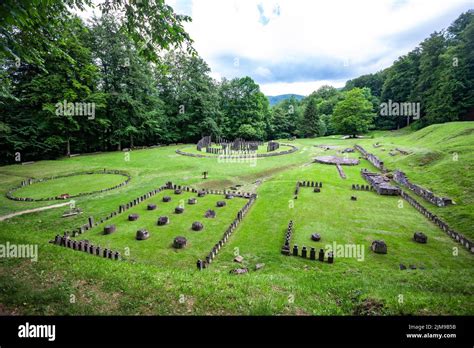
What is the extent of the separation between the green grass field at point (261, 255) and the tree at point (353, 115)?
97.0 ft

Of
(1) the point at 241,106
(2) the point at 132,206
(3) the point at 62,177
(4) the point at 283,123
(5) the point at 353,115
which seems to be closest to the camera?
(2) the point at 132,206

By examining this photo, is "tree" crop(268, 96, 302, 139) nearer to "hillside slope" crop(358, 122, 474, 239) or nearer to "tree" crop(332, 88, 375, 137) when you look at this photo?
"tree" crop(332, 88, 375, 137)

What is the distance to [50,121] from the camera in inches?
1287

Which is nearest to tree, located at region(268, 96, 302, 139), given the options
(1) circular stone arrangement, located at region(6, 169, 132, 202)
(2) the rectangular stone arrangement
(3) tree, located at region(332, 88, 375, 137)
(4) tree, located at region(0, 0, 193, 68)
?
(3) tree, located at region(332, 88, 375, 137)

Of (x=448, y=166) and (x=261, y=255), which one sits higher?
(x=448, y=166)

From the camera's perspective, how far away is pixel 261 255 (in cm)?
1118

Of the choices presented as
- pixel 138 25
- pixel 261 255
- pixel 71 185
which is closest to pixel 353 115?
pixel 261 255

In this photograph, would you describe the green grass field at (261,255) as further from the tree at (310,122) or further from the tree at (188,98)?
the tree at (310,122)

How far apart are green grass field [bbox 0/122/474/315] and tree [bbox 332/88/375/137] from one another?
29.6 meters

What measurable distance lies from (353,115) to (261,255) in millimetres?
53487

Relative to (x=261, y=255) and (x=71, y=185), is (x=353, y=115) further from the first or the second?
(x=71, y=185)

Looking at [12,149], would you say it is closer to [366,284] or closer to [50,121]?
[50,121]

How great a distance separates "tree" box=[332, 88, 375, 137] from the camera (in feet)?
179

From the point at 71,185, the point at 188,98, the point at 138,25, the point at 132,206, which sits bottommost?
the point at 132,206
